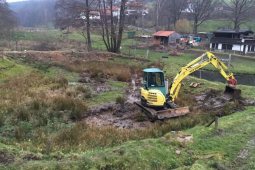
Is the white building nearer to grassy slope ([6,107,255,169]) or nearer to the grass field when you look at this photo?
the grass field

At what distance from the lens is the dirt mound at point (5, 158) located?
35.6 feet

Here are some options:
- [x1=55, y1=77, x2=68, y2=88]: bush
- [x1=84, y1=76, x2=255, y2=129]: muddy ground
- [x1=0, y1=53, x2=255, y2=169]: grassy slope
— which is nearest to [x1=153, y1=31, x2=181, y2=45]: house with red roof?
[x1=55, y1=77, x2=68, y2=88]: bush

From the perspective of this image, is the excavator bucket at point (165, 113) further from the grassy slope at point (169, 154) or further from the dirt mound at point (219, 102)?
the grassy slope at point (169, 154)

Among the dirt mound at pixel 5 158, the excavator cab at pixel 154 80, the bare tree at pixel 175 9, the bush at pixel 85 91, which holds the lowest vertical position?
the bush at pixel 85 91

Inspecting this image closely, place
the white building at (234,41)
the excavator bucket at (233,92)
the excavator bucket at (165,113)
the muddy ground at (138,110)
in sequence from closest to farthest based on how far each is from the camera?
the excavator bucket at (165,113)
the muddy ground at (138,110)
the excavator bucket at (233,92)
the white building at (234,41)

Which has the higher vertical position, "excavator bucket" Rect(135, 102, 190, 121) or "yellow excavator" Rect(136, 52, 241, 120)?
"yellow excavator" Rect(136, 52, 241, 120)

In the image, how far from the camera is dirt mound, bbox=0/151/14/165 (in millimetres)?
10837

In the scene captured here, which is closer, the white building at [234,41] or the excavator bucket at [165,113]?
the excavator bucket at [165,113]

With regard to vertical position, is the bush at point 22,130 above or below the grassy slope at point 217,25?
below

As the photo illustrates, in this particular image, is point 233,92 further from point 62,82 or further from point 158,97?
point 62,82

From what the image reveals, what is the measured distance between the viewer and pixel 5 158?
1108 centimetres

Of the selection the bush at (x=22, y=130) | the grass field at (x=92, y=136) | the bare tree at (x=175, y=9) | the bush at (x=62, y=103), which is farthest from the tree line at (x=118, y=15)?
the bush at (x=22, y=130)

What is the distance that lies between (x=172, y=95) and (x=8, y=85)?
10825 millimetres

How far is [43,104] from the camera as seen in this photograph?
63.5 feet
